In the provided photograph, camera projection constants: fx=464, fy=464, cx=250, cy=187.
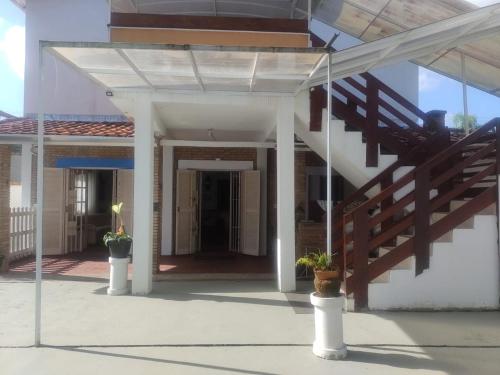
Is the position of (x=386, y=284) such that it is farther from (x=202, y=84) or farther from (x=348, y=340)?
(x=202, y=84)

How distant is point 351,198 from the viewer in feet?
24.0

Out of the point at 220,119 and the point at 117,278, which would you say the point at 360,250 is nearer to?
the point at 117,278

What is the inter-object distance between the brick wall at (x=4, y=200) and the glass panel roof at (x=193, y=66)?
3329 mm

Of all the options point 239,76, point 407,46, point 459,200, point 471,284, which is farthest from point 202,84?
point 471,284

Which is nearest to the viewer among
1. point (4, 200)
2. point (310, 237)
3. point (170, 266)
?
point (310, 237)

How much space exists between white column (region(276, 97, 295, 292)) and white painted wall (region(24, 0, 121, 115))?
701cm

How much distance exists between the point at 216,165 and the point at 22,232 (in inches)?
183

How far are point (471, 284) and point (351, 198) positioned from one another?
2.08m

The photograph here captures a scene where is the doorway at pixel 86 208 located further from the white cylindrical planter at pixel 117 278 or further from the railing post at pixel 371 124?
the railing post at pixel 371 124

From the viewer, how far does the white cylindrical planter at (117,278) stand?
22.5ft

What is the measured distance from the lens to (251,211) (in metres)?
11.2

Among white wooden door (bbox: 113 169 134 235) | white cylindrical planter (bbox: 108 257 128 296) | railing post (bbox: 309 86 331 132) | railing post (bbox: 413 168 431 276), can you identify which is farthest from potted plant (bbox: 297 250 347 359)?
white wooden door (bbox: 113 169 134 235)

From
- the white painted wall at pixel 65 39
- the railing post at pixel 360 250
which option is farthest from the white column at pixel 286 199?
the white painted wall at pixel 65 39

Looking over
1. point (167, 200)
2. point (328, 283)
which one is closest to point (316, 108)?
point (328, 283)
